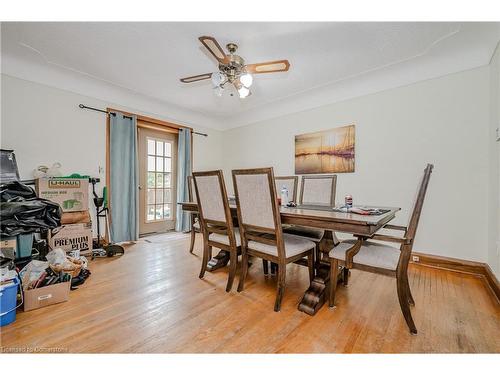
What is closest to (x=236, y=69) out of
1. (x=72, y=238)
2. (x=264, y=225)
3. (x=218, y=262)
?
(x=264, y=225)

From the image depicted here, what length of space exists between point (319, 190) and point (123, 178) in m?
3.05

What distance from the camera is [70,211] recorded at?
2.78 m

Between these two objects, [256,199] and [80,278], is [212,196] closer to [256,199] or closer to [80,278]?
[256,199]

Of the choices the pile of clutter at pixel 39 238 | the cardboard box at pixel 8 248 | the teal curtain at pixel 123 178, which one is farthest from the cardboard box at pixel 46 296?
the teal curtain at pixel 123 178

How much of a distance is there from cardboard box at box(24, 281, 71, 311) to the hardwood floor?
54mm

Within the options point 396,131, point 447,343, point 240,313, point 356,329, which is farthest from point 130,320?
point 396,131

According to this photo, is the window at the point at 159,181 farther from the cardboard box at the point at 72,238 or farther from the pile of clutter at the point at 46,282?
the pile of clutter at the point at 46,282

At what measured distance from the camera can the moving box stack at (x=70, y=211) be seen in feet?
8.64

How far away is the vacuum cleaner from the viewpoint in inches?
113

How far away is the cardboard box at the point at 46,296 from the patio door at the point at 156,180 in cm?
229

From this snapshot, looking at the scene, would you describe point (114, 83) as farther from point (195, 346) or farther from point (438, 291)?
point (438, 291)

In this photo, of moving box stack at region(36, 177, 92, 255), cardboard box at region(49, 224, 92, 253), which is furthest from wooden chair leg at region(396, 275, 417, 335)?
cardboard box at region(49, 224, 92, 253)
